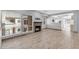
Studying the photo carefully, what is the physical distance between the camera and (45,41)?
2.50 metres

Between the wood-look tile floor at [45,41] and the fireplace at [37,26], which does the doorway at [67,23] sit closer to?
the wood-look tile floor at [45,41]

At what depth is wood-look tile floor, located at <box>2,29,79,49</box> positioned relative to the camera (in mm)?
2432

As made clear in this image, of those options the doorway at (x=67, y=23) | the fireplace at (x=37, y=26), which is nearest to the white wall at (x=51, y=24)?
the doorway at (x=67, y=23)

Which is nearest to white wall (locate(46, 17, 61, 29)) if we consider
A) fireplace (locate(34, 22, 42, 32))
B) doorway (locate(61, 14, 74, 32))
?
doorway (locate(61, 14, 74, 32))

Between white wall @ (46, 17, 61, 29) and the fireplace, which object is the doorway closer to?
white wall @ (46, 17, 61, 29)

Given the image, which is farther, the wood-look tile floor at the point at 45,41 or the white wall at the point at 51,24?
the white wall at the point at 51,24

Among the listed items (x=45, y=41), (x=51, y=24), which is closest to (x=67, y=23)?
(x=51, y=24)

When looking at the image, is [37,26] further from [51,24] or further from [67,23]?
[67,23]

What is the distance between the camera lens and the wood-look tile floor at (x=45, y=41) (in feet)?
7.98

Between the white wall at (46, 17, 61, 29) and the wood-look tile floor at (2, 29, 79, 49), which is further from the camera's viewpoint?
the white wall at (46, 17, 61, 29)

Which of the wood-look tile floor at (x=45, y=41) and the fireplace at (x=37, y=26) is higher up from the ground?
the fireplace at (x=37, y=26)
